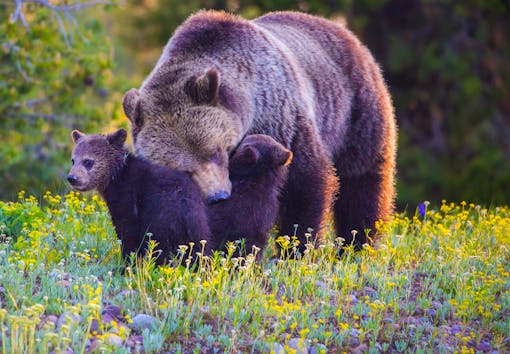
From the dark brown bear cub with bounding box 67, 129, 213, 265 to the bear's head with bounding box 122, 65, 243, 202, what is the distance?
6.2 inches

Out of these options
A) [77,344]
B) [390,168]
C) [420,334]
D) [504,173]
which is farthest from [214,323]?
[504,173]

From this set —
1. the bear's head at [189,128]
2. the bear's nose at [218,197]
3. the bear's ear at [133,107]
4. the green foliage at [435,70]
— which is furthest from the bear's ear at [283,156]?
the green foliage at [435,70]

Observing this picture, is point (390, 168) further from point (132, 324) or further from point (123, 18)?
point (123, 18)

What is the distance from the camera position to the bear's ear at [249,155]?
262 inches

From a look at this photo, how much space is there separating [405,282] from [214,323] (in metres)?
1.68

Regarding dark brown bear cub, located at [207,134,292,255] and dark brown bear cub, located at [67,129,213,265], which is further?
dark brown bear cub, located at [207,134,292,255]

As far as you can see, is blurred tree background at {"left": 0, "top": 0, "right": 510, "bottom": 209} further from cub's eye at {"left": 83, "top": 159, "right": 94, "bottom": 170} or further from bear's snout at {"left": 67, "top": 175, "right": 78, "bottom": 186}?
bear's snout at {"left": 67, "top": 175, "right": 78, "bottom": 186}

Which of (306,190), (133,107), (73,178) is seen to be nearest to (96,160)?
(73,178)

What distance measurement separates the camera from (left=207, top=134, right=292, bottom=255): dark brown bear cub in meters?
6.54

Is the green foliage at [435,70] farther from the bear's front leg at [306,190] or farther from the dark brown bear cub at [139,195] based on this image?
the dark brown bear cub at [139,195]

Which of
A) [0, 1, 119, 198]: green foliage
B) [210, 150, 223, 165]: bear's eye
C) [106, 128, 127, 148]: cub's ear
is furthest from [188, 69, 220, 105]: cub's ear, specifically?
[0, 1, 119, 198]: green foliage

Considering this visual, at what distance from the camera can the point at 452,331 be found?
19.0 ft

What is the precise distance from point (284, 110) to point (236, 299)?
80.3 inches

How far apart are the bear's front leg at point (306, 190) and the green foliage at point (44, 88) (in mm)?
4698
